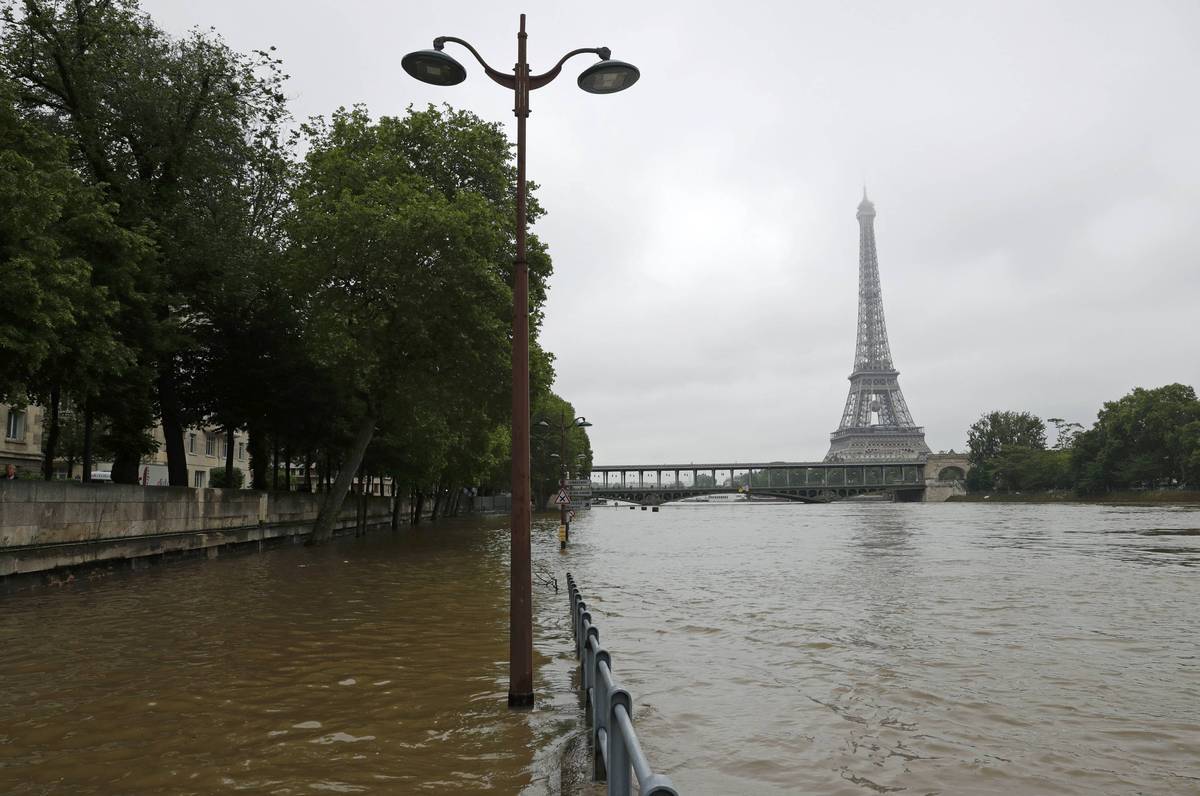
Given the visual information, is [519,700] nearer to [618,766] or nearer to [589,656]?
[589,656]

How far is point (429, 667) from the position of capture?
38.0 ft

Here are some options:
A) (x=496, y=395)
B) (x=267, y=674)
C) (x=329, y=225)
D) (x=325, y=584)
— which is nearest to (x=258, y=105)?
(x=329, y=225)

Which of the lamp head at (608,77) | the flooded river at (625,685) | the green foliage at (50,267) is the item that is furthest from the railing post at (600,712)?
the green foliage at (50,267)

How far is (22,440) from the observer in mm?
49688

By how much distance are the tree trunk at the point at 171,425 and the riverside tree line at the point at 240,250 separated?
0.08m

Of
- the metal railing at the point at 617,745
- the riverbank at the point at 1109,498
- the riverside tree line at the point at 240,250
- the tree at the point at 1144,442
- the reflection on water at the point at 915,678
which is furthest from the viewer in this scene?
the riverbank at the point at 1109,498

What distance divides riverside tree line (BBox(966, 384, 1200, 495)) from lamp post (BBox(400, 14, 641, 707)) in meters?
97.9

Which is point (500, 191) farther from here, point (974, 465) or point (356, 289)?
point (974, 465)

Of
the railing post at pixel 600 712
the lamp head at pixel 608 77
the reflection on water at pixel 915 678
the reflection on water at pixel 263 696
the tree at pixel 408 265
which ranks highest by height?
the tree at pixel 408 265

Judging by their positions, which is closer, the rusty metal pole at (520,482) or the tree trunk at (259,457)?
the rusty metal pole at (520,482)

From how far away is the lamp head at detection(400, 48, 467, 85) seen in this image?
8.84 m

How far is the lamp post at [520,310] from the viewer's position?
28.5 ft

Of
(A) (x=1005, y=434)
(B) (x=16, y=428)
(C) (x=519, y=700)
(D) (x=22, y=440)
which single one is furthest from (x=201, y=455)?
(A) (x=1005, y=434)

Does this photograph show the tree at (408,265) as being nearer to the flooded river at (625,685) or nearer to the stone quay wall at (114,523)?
the stone quay wall at (114,523)
